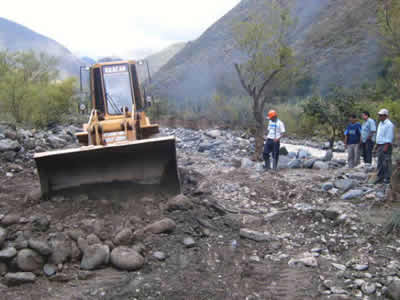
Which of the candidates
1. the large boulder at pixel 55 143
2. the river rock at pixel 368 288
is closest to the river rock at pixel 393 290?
the river rock at pixel 368 288

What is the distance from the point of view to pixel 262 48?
1165 cm

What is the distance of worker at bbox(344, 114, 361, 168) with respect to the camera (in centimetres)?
884

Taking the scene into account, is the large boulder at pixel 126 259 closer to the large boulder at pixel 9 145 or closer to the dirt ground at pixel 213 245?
the dirt ground at pixel 213 245

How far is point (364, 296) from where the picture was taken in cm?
349

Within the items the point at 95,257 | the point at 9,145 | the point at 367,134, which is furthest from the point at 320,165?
the point at 9,145

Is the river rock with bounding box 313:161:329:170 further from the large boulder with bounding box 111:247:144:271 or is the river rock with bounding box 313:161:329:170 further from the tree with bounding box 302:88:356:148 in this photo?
the tree with bounding box 302:88:356:148

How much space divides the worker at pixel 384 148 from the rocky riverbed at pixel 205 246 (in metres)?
0.47

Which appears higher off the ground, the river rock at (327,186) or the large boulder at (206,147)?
the large boulder at (206,147)

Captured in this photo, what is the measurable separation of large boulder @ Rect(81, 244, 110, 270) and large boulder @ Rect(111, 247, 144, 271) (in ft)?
0.28

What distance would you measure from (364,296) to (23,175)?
779 cm

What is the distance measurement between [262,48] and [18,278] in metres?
9.96

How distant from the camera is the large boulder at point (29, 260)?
379 cm

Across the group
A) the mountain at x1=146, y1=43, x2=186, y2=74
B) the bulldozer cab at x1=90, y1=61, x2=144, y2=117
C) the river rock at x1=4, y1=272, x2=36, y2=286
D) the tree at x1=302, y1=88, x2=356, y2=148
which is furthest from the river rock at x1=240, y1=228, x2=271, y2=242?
the mountain at x1=146, y1=43, x2=186, y2=74

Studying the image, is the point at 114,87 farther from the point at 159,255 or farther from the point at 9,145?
the point at 159,255
